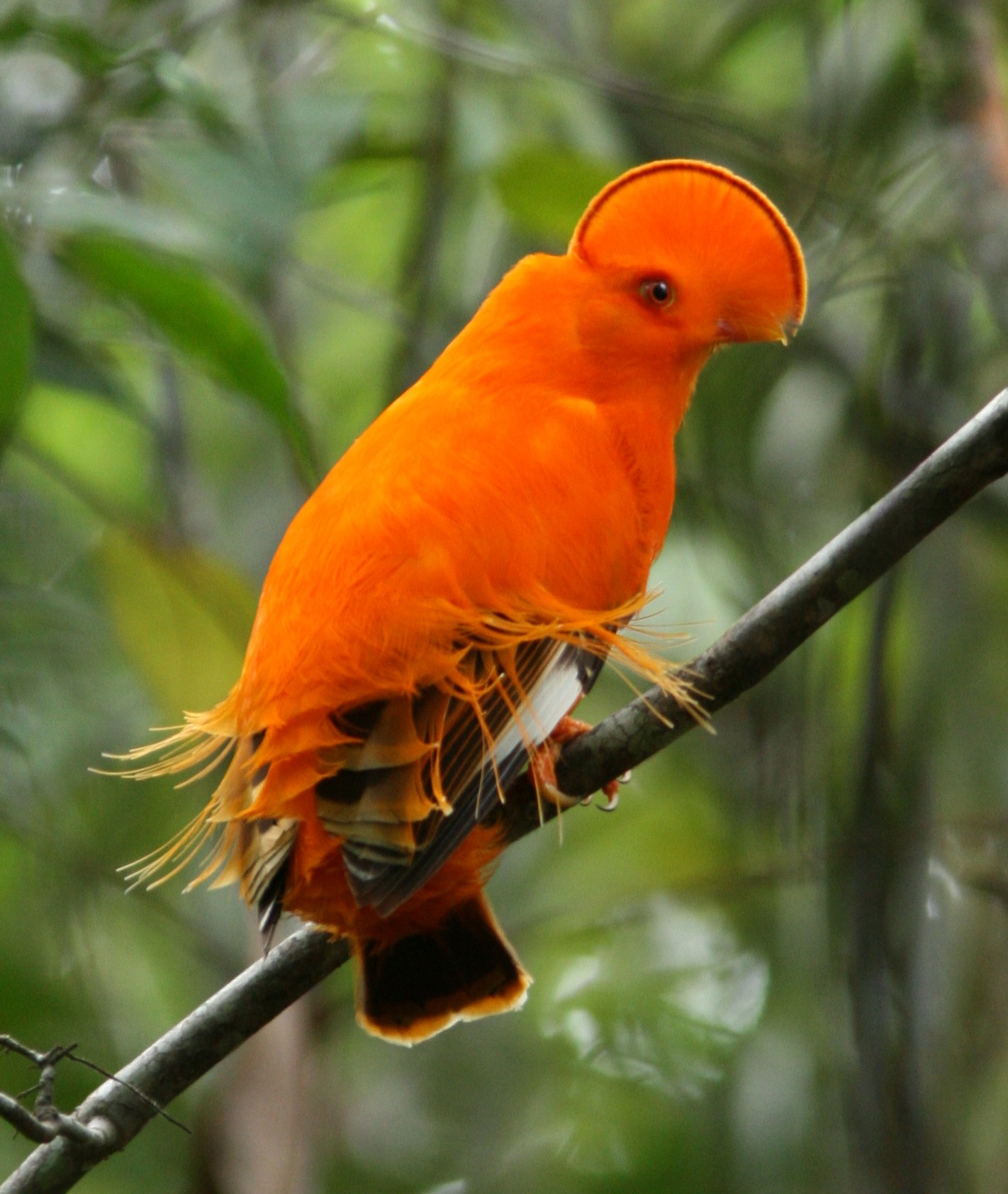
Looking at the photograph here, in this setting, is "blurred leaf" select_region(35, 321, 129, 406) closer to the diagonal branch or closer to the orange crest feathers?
the orange crest feathers

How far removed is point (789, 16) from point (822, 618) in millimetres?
3202

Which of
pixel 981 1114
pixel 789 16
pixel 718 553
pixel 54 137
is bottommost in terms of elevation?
pixel 981 1114

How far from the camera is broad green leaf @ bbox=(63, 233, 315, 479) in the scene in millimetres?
2496

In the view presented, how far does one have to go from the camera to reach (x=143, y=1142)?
4332 mm

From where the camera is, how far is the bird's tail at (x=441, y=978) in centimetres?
244

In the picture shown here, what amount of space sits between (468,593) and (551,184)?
1.84 m

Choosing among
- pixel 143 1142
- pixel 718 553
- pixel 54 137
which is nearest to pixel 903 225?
pixel 718 553

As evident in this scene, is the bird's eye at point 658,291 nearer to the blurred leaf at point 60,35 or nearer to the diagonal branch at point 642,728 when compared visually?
the diagonal branch at point 642,728

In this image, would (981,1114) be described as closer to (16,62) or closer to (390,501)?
(390,501)

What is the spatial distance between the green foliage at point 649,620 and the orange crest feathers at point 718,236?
2.37 ft

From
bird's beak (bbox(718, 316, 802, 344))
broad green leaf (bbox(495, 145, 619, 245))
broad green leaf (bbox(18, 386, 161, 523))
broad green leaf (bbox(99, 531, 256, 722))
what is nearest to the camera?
bird's beak (bbox(718, 316, 802, 344))

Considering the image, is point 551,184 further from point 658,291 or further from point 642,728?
point 642,728

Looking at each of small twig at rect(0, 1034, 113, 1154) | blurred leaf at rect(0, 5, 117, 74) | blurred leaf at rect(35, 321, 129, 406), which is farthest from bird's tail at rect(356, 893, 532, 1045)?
blurred leaf at rect(0, 5, 117, 74)

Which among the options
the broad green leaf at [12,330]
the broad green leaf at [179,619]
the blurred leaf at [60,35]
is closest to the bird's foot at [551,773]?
the broad green leaf at [12,330]
